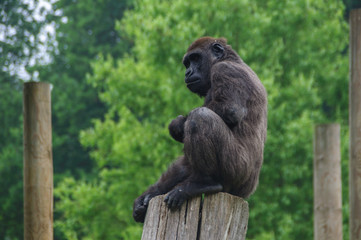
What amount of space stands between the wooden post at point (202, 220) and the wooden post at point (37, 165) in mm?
1752

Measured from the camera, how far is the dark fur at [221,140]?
192 inches

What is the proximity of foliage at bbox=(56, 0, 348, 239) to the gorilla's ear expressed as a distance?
8347 mm

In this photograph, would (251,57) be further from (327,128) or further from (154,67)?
(327,128)

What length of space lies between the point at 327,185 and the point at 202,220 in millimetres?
4198

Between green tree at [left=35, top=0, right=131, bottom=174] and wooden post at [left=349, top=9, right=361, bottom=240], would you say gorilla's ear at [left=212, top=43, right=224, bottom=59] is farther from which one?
green tree at [left=35, top=0, right=131, bottom=174]

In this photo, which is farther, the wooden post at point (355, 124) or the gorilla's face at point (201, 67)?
the gorilla's face at point (201, 67)

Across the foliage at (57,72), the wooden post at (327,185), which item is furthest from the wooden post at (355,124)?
the foliage at (57,72)

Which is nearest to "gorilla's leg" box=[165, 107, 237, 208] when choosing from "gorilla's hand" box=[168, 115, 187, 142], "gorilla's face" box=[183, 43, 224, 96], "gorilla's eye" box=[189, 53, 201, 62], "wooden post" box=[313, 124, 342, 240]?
"gorilla's hand" box=[168, 115, 187, 142]

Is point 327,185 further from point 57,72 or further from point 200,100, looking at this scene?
point 57,72

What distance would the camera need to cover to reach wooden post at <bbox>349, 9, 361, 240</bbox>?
565cm

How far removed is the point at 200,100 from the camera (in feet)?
50.1

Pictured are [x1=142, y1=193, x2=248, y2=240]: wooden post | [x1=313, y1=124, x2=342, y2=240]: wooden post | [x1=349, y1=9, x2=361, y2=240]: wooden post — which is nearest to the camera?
[x1=142, y1=193, x2=248, y2=240]: wooden post

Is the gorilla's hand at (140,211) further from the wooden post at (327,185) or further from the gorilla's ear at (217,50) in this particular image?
the wooden post at (327,185)

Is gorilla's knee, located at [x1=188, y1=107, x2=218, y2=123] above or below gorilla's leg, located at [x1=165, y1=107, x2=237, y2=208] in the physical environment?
above
